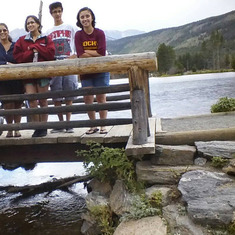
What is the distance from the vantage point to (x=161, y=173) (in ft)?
13.6

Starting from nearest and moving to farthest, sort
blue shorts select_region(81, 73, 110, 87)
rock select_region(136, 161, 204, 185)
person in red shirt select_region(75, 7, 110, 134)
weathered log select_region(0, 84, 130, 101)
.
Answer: rock select_region(136, 161, 204, 185) < weathered log select_region(0, 84, 130, 101) < person in red shirt select_region(75, 7, 110, 134) < blue shorts select_region(81, 73, 110, 87)

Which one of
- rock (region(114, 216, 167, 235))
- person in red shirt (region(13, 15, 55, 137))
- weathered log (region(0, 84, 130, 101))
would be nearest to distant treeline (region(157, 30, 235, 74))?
person in red shirt (region(13, 15, 55, 137))

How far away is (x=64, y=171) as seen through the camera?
891 cm

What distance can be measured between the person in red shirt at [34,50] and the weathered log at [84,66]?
2.29ft

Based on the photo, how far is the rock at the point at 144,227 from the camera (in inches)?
134

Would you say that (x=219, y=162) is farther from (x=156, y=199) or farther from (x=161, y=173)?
(x=156, y=199)

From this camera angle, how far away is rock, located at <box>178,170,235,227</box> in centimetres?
336

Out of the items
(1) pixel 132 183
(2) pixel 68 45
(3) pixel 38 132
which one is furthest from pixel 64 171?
(1) pixel 132 183

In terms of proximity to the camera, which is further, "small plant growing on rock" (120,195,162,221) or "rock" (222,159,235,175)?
"rock" (222,159,235,175)

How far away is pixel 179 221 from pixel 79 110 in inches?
91.8

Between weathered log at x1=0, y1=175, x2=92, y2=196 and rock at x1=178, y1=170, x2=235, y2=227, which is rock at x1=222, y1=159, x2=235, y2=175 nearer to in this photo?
rock at x1=178, y1=170, x2=235, y2=227

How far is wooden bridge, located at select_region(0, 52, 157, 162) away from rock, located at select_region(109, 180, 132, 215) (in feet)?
1.82

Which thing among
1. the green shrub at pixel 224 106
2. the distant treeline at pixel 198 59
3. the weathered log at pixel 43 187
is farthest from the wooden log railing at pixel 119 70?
the distant treeline at pixel 198 59

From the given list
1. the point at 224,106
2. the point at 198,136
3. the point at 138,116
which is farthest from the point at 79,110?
the point at 224,106
